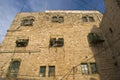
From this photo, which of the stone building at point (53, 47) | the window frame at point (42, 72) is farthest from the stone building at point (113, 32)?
the window frame at point (42, 72)

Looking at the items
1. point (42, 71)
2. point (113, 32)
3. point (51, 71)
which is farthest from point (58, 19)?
point (42, 71)

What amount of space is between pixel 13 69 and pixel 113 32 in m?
10.8

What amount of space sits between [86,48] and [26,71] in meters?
6.84

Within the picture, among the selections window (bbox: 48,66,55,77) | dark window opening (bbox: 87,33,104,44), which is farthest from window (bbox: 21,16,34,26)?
dark window opening (bbox: 87,33,104,44)

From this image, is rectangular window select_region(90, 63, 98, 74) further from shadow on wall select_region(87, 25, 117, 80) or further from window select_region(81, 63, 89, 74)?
window select_region(81, 63, 89, 74)

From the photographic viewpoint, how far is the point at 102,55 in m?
16.1

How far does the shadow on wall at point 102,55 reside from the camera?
14.7 metres

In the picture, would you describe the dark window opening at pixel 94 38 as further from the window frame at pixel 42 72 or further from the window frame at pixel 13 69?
the window frame at pixel 13 69

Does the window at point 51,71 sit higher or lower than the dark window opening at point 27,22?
lower

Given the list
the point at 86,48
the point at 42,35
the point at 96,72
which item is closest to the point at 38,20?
the point at 42,35

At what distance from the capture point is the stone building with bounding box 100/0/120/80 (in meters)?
14.4

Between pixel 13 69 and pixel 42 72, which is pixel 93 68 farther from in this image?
pixel 13 69

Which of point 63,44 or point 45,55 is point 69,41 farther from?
point 45,55

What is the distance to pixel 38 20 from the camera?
2022 centimetres
